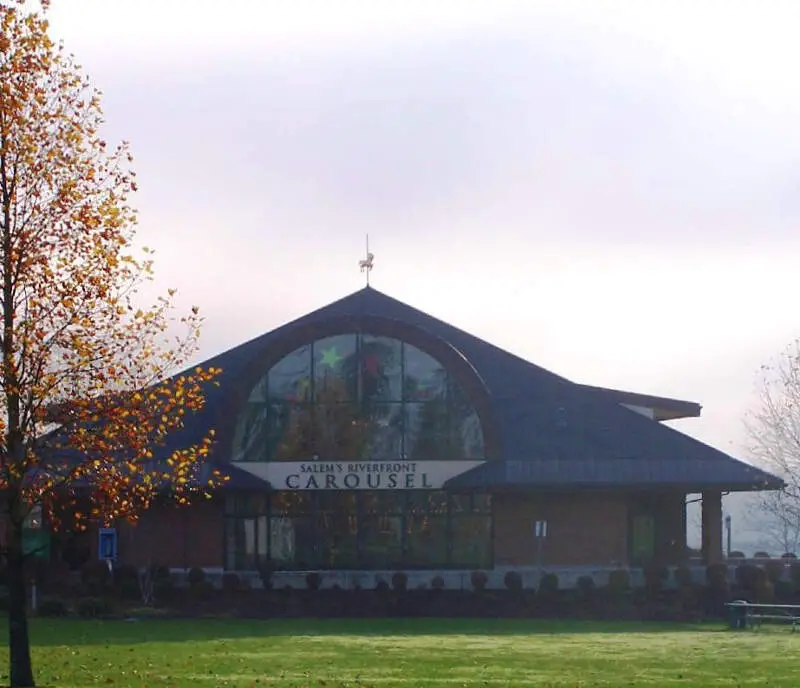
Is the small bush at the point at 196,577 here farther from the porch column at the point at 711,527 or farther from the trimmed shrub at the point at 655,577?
the porch column at the point at 711,527

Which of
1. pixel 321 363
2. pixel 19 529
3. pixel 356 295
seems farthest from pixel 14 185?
pixel 356 295

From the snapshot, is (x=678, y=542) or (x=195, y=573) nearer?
(x=195, y=573)

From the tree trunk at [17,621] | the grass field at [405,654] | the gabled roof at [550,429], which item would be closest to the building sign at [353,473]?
the gabled roof at [550,429]

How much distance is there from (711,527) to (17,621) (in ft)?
98.2

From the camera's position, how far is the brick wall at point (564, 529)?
45.5 metres

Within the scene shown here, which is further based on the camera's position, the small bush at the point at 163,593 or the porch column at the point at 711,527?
the porch column at the point at 711,527

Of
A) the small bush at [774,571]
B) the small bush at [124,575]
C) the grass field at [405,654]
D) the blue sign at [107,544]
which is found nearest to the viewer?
the grass field at [405,654]

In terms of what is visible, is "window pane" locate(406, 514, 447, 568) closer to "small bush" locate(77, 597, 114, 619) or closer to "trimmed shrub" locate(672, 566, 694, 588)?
"trimmed shrub" locate(672, 566, 694, 588)

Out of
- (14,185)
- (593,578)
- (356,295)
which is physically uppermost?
(356,295)

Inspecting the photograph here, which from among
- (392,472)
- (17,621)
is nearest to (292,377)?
(392,472)

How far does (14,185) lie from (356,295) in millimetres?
29492

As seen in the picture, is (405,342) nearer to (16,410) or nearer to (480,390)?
(480,390)

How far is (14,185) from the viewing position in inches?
766

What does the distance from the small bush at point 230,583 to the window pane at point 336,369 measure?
6946mm
